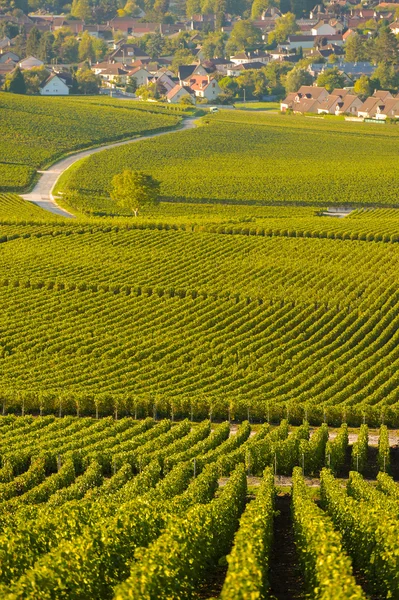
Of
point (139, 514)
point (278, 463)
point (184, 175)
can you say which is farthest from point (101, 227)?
point (139, 514)

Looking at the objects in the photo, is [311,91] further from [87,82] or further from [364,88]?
[87,82]

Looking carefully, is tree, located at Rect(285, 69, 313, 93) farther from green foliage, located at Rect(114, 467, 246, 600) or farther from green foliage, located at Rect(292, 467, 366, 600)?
green foliage, located at Rect(292, 467, 366, 600)

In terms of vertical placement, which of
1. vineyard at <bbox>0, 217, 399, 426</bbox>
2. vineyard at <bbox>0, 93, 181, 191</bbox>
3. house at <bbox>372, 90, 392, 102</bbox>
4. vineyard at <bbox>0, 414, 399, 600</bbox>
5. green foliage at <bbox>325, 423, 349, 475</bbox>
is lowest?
vineyard at <bbox>0, 93, 181, 191</bbox>

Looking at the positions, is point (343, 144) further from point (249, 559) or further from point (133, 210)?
point (249, 559)

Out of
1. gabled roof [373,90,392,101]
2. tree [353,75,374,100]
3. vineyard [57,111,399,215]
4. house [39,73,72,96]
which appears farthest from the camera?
tree [353,75,374,100]

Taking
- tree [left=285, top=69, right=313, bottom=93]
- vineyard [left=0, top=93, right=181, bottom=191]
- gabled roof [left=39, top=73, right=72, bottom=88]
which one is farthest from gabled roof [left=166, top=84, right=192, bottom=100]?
vineyard [left=0, top=93, right=181, bottom=191]

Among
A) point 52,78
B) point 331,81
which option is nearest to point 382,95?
point 331,81
